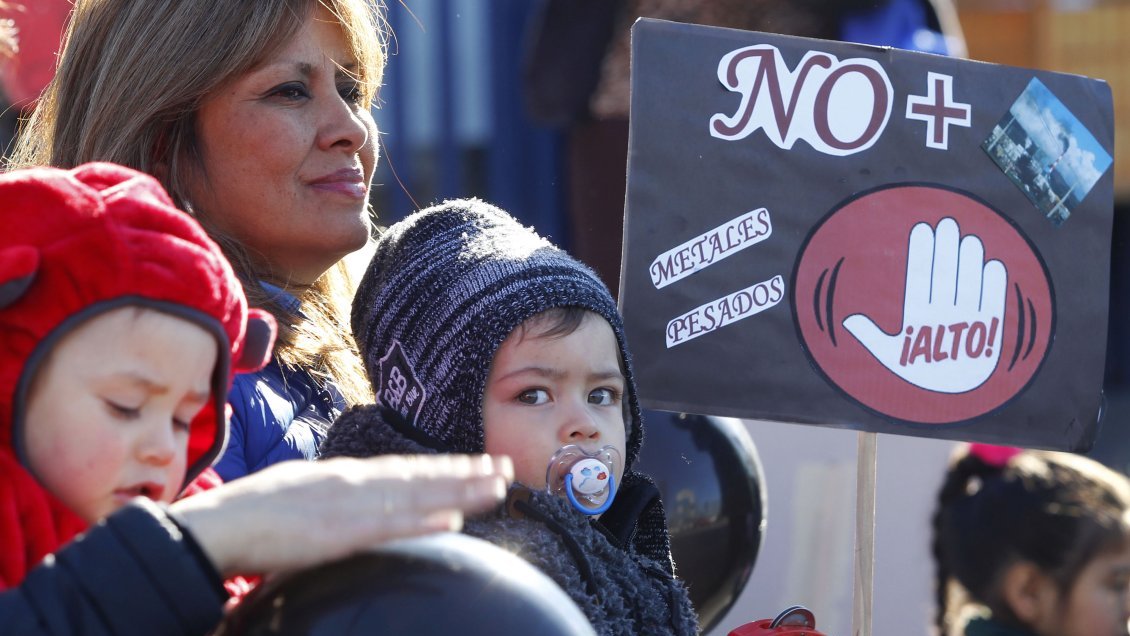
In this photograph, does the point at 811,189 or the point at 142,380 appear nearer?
the point at 142,380

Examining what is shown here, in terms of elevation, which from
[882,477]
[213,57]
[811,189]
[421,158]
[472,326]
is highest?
[421,158]

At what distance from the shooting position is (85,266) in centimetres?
135

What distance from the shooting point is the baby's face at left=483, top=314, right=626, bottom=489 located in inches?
78.2

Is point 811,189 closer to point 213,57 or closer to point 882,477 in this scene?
point 213,57

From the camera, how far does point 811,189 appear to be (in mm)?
2600

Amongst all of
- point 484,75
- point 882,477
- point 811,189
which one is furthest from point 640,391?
point 484,75

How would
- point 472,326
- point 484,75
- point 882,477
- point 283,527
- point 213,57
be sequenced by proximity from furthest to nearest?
point 484,75 < point 882,477 < point 213,57 < point 472,326 < point 283,527

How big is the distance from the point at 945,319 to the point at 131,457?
5.53 feet

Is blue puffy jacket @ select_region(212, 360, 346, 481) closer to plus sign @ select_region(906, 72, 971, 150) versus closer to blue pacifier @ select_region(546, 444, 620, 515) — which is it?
blue pacifier @ select_region(546, 444, 620, 515)

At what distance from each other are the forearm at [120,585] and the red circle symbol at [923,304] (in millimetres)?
1516

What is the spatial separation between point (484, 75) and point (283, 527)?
193 inches

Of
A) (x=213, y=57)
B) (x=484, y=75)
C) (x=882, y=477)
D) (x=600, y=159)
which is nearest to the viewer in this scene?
(x=213, y=57)

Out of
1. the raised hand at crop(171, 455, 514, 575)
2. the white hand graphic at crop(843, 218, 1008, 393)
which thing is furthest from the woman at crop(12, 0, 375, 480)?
the raised hand at crop(171, 455, 514, 575)

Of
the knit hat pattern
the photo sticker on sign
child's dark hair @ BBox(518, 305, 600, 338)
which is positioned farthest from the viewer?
the photo sticker on sign
